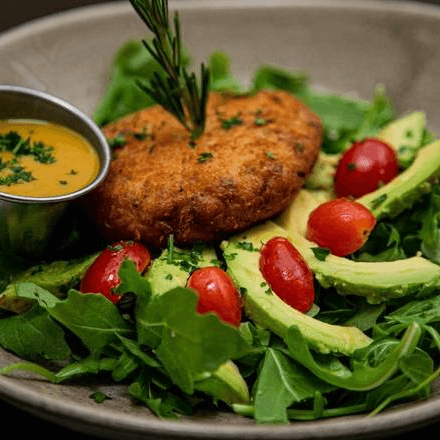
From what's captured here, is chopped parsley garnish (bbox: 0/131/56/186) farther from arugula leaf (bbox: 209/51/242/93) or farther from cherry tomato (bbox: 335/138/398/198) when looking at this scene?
arugula leaf (bbox: 209/51/242/93)

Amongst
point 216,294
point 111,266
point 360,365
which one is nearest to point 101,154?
point 111,266

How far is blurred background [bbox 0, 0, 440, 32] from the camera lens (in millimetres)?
7301

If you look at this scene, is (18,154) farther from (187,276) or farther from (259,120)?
(259,120)

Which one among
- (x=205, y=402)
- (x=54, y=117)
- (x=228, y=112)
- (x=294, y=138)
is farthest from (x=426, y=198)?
(x=54, y=117)

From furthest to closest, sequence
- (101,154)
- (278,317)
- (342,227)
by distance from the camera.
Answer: (101,154) < (342,227) < (278,317)

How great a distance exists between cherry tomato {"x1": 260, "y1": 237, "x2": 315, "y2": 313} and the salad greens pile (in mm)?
121

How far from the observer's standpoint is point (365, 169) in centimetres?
463

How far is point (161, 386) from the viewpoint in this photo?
143 inches

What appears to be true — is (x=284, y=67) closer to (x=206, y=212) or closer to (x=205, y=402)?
(x=206, y=212)

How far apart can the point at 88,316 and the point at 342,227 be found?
132cm

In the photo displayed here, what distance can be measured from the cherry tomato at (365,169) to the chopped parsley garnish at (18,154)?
163 cm

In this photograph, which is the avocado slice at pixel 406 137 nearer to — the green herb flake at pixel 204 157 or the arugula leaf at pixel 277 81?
the arugula leaf at pixel 277 81

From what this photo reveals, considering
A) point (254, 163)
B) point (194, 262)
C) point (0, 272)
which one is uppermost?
point (254, 163)

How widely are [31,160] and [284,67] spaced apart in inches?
106
